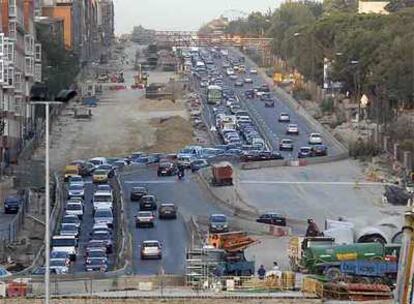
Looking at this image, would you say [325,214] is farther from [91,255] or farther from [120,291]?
[120,291]

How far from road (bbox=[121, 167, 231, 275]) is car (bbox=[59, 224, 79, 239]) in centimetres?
122

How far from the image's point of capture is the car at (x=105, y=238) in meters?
28.2

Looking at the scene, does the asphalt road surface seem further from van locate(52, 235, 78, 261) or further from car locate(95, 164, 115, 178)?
van locate(52, 235, 78, 261)

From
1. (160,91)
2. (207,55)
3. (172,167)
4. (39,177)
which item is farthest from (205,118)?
(207,55)

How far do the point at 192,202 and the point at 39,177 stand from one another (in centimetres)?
A: 698

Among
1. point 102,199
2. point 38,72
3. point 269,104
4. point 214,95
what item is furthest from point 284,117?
point 102,199

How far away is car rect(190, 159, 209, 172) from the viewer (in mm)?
43500

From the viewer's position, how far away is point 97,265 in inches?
1022

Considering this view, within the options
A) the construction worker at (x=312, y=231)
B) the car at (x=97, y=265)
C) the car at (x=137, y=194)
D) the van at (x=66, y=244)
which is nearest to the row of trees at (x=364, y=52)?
the car at (x=137, y=194)

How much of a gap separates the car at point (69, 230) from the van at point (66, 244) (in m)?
0.87

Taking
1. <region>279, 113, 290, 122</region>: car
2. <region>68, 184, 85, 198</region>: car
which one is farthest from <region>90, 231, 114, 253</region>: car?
<region>279, 113, 290, 122</region>: car

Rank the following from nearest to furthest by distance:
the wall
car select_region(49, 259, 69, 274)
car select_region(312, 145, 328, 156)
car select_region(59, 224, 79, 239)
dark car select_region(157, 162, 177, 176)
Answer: car select_region(49, 259, 69, 274)
car select_region(59, 224, 79, 239)
dark car select_region(157, 162, 177, 176)
car select_region(312, 145, 328, 156)
the wall

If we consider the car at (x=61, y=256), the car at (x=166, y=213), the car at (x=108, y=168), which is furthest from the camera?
the car at (x=108, y=168)

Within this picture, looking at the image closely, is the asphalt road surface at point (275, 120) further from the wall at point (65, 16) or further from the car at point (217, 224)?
the car at point (217, 224)
